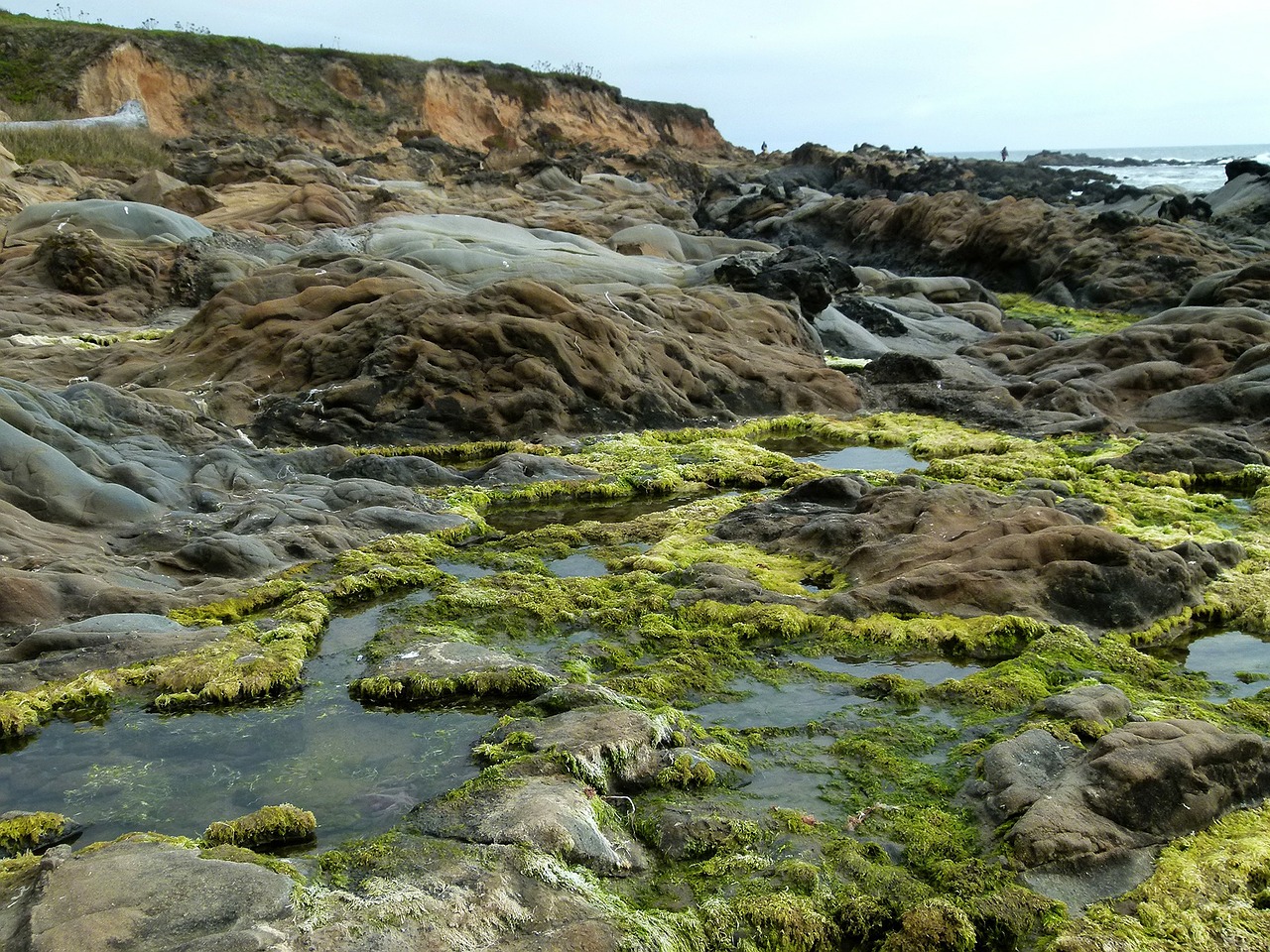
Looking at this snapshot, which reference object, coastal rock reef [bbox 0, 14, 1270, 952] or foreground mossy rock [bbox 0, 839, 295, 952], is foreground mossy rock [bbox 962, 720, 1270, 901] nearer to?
coastal rock reef [bbox 0, 14, 1270, 952]

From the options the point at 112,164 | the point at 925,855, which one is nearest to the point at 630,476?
the point at 925,855

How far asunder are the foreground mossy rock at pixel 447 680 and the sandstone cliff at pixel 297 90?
45841 millimetres

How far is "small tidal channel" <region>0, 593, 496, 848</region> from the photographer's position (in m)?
5.08

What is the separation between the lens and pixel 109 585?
7.45 meters

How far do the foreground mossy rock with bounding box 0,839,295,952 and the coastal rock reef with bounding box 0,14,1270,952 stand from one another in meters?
0.02

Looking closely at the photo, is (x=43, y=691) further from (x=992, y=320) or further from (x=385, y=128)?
(x=385, y=128)

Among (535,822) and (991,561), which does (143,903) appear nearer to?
(535,822)

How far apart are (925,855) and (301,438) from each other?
10755 mm

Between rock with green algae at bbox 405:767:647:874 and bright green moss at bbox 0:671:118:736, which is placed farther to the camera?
bright green moss at bbox 0:671:118:736

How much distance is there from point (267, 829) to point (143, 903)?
3.12 ft

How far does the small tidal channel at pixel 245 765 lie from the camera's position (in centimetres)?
508

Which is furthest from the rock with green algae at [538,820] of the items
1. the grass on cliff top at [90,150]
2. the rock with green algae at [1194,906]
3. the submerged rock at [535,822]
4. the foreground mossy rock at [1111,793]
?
the grass on cliff top at [90,150]

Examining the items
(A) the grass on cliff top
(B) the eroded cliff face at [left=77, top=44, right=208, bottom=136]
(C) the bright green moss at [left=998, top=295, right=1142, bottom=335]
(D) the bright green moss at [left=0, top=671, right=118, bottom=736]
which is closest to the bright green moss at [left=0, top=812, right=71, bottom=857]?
(D) the bright green moss at [left=0, top=671, right=118, bottom=736]

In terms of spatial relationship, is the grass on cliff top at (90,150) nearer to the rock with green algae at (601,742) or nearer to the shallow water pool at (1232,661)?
the rock with green algae at (601,742)
